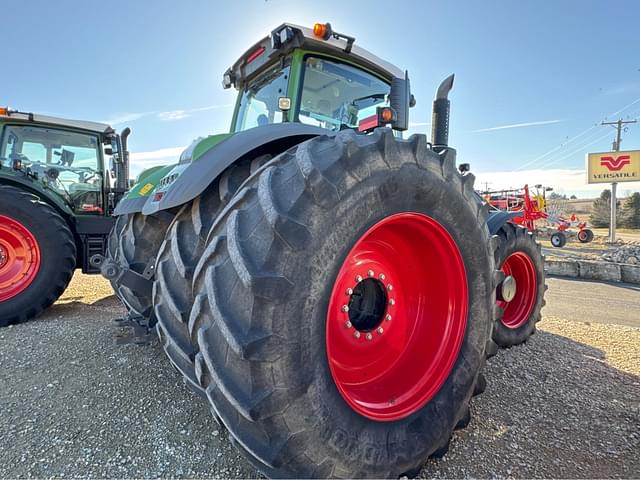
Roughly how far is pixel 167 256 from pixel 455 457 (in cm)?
154

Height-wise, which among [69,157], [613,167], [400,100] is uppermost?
[613,167]

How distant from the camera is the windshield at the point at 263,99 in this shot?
2.47 metres

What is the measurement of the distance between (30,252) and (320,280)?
159 inches

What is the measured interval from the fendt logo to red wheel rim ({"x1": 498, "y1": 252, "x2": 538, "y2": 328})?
2179 cm

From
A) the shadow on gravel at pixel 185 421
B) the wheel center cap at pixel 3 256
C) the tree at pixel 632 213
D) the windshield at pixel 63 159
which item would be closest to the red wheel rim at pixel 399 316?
the shadow on gravel at pixel 185 421

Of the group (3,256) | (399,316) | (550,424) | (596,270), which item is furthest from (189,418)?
(596,270)

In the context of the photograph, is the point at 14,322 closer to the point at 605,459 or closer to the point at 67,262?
the point at 67,262

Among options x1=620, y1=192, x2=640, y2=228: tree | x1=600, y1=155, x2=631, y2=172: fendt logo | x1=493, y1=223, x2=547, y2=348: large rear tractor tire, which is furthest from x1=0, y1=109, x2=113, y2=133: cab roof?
x1=620, y1=192, x2=640, y2=228: tree

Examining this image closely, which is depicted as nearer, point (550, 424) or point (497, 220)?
point (550, 424)

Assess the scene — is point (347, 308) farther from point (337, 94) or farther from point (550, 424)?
point (337, 94)

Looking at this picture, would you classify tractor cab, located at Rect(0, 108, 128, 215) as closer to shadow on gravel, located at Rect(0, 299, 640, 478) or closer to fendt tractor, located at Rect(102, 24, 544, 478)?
shadow on gravel, located at Rect(0, 299, 640, 478)

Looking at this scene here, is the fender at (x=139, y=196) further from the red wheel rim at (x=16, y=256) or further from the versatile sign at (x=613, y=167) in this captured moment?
the versatile sign at (x=613, y=167)

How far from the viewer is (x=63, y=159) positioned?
506 cm

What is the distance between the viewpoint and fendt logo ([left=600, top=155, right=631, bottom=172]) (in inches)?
775
